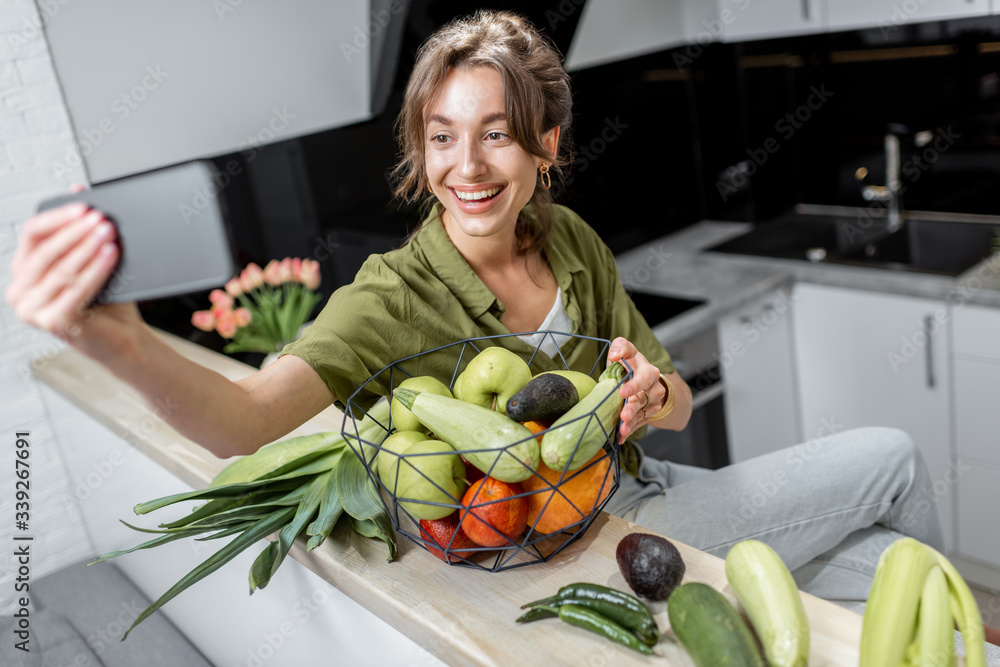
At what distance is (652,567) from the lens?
74 centimetres

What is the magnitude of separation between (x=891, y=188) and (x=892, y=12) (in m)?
0.60

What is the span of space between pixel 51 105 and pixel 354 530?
1361 millimetres

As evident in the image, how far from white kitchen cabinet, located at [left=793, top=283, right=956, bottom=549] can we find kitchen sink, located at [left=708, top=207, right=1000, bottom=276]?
0.39ft

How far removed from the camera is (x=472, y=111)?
100cm

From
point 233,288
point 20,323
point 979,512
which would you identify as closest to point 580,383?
point 233,288

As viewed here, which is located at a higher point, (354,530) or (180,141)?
(180,141)

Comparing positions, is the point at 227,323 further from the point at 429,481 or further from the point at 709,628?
the point at 709,628

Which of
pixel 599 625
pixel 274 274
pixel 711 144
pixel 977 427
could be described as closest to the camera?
pixel 599 625

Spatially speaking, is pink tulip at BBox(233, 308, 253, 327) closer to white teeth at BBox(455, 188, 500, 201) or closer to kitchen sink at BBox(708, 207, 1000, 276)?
white teeth at BBox(455, 188, 500, 201)

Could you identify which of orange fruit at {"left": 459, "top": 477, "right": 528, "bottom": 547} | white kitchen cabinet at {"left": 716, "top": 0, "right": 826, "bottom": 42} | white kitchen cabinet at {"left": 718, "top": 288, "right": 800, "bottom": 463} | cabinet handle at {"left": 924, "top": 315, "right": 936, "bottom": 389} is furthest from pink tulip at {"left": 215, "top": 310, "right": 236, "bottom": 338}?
white kitchen cabinet at {"left": 716, "top": 0, "right": 826, "bottom": 42}

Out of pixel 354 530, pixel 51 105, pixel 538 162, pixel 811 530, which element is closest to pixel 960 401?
pixel 811 530

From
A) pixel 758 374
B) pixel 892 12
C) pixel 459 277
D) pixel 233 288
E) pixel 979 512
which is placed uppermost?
pixel 892 12

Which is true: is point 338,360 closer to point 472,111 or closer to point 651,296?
point 472,111

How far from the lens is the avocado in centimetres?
74
